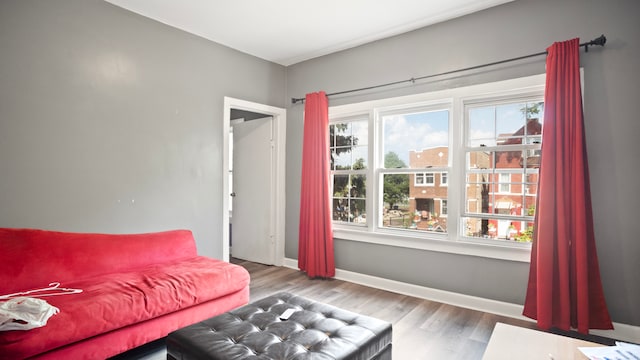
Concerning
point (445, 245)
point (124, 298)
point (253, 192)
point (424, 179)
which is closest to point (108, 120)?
point (124, 298)

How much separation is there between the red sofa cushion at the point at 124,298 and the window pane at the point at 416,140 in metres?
2.04

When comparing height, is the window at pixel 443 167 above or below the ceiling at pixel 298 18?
below

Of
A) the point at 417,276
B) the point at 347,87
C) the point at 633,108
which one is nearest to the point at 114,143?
the point at 347,87

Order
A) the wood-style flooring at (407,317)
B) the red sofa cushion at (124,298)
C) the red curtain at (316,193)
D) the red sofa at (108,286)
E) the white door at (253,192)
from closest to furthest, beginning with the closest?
the red sofa cushion at (124,298) < the red sofa at (108,286) < the wood-style flooring at (407,317) < the red curtain at (316,193) < the white door at (253,192)

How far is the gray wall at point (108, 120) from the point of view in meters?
2.54

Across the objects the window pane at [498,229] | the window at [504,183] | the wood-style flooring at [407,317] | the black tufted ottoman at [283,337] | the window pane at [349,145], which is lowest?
the wood-style flooring at [407,317]

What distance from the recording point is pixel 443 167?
3.41 meters

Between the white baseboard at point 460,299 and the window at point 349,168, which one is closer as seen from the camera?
the white baseboard at point 460,299

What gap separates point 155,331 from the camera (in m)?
2.23

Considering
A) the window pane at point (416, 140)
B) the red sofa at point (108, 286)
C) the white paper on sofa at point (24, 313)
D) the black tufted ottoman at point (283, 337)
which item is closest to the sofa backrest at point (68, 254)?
the red sofa at point (108, 286)

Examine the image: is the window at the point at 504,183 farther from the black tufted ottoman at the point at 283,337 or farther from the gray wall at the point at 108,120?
the gray wall at the point at 108,120

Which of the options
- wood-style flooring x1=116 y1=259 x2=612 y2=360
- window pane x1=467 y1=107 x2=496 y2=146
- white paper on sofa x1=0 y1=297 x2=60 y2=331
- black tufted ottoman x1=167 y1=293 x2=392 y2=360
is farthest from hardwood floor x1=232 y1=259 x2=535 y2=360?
white paper on sofa x1=0 y1=297 x2=60 y2=331

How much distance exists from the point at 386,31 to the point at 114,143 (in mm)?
2852

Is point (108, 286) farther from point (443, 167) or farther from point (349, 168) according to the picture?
point (443, 167)
